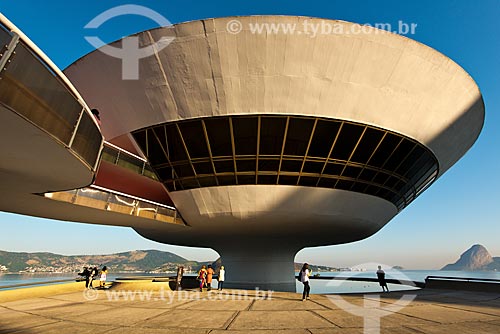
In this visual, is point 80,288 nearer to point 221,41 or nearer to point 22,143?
point 22,143

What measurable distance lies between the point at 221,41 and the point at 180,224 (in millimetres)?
10664

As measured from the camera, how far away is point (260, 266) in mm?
22141

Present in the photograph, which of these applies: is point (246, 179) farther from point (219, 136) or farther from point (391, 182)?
point (391, 182)

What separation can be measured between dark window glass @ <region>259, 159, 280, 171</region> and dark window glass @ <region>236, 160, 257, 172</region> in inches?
12.7

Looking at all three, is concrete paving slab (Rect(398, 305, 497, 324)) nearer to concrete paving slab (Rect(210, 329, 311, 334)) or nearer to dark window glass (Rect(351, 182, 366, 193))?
concrete paving slab (Rect(210, 329, 311, 334))

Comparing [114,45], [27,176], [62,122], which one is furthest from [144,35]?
[62,122]

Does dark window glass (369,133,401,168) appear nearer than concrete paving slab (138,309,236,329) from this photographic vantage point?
No

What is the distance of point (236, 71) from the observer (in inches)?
521

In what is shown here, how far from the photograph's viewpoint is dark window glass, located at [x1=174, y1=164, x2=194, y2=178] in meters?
15.6

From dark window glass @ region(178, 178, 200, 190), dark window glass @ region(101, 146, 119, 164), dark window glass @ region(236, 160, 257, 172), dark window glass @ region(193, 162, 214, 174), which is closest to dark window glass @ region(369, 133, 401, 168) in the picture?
Result: dark window glass @ region(236, 160, 257, 172)

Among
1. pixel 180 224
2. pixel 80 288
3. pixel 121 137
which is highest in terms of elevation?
pixel 121 137

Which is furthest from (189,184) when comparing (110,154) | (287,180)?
(287,180)

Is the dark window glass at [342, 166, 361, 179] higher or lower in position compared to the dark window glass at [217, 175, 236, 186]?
higher

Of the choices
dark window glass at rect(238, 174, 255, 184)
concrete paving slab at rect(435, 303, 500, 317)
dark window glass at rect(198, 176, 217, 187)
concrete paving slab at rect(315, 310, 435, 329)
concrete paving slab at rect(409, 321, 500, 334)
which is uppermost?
dark window glass at rect(238, 174, 255, 184)
